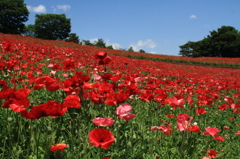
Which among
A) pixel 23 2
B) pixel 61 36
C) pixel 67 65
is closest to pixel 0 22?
pixel 23 2

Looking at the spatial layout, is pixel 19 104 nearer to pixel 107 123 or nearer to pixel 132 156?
pixel 107 123

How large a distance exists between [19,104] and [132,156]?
1.05 metres

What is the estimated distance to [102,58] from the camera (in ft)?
6.65

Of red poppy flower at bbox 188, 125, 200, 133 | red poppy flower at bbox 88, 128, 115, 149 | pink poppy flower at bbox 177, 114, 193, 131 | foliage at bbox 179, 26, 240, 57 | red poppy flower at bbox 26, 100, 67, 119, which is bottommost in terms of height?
red poppy flower at bbox 188, 125, 200, 133

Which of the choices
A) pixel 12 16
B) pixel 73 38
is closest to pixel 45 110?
pixel 12 16

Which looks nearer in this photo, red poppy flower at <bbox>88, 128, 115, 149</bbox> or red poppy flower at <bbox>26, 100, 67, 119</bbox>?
red poppy flower at <bbox>88, 128, 115, 149</bbox>

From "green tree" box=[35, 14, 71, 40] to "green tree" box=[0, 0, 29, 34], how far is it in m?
9.60

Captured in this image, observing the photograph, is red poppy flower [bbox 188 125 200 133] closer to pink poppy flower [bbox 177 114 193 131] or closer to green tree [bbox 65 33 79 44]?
pink poppy flower [bbox 177 114 193 131]

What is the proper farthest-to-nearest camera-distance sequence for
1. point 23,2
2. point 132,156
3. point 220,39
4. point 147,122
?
point 220,39 < point 23,2 < point 147,122 < point 132,156

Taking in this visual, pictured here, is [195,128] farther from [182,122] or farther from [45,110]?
[45,110]

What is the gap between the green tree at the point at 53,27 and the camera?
51156 mm

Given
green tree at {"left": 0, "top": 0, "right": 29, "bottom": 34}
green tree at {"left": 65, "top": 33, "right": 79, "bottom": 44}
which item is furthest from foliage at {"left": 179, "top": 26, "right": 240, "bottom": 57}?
green tree at {"left": 0, "top": 0, "right": 29, "bottom": 34}

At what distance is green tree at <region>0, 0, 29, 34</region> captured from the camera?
3938 centimetres

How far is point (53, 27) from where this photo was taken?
51344 mm
